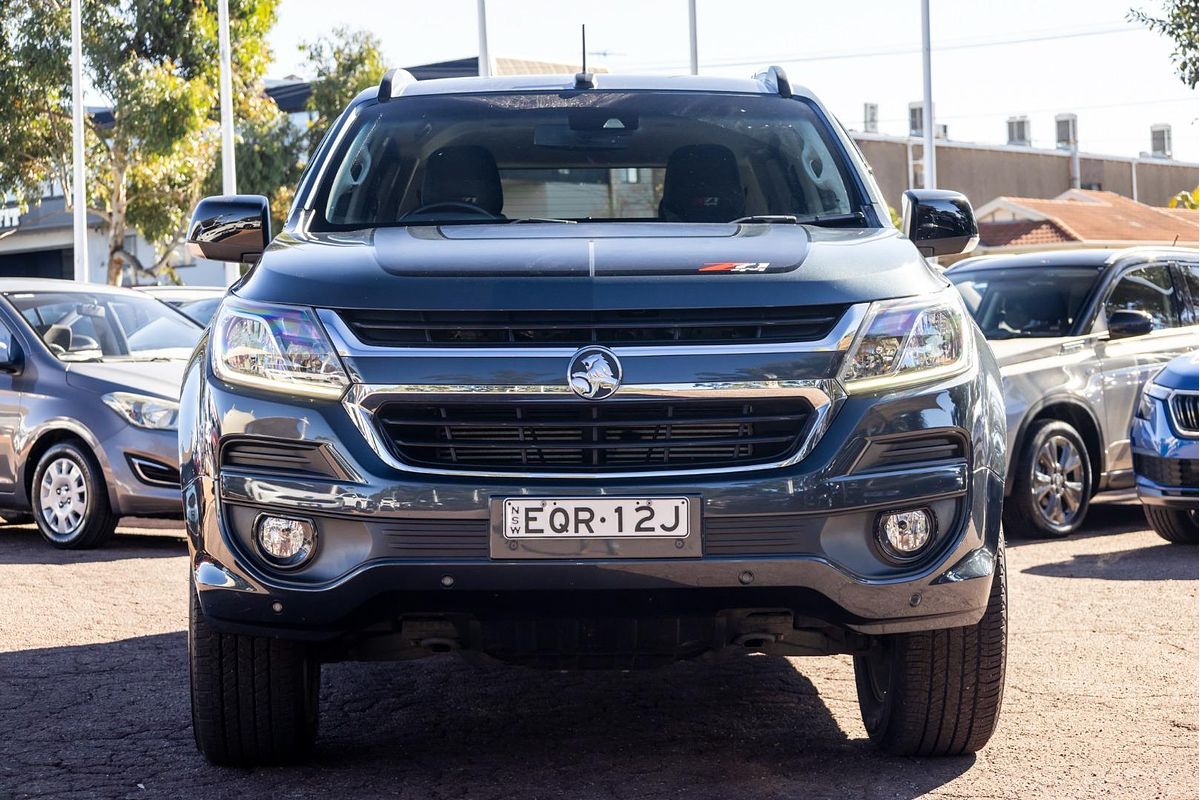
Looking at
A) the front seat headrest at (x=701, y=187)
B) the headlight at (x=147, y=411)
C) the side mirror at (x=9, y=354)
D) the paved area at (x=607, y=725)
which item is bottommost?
the paved area at (x=607, y=725)

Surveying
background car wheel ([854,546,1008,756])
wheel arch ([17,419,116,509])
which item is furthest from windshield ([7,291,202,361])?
background car wheel ([854,546,1008,756])

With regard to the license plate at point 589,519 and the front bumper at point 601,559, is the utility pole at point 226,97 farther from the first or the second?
the license plate at point 589,519

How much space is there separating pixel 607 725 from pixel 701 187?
1.62m

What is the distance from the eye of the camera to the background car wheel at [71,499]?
9.70 metres

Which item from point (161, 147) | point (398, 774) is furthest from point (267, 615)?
point (161, 147)

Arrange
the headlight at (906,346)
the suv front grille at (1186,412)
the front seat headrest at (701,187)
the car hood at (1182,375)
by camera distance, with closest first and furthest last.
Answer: the headlight at (906,346) < the front seat headrest at (701,187) < the suv front grille at (1186,412) < the car hood at (1182,375)

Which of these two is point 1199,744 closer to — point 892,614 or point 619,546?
point 892,614

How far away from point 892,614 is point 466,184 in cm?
201

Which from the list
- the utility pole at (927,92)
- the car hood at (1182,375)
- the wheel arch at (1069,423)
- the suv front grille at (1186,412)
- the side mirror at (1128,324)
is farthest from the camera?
the utility pole at (927,92)

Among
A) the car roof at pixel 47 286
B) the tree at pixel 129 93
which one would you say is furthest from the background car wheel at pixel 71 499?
the tree at pixel 129 93

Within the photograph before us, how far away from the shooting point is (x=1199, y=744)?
4.79m

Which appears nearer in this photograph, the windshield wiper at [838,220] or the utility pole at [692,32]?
the windshield wiper at [838,220]

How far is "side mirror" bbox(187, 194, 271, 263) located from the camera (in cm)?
507

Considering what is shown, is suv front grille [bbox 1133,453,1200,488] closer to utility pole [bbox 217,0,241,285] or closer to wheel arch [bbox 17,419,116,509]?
wheel arch [bbox 17,419,116,509]
